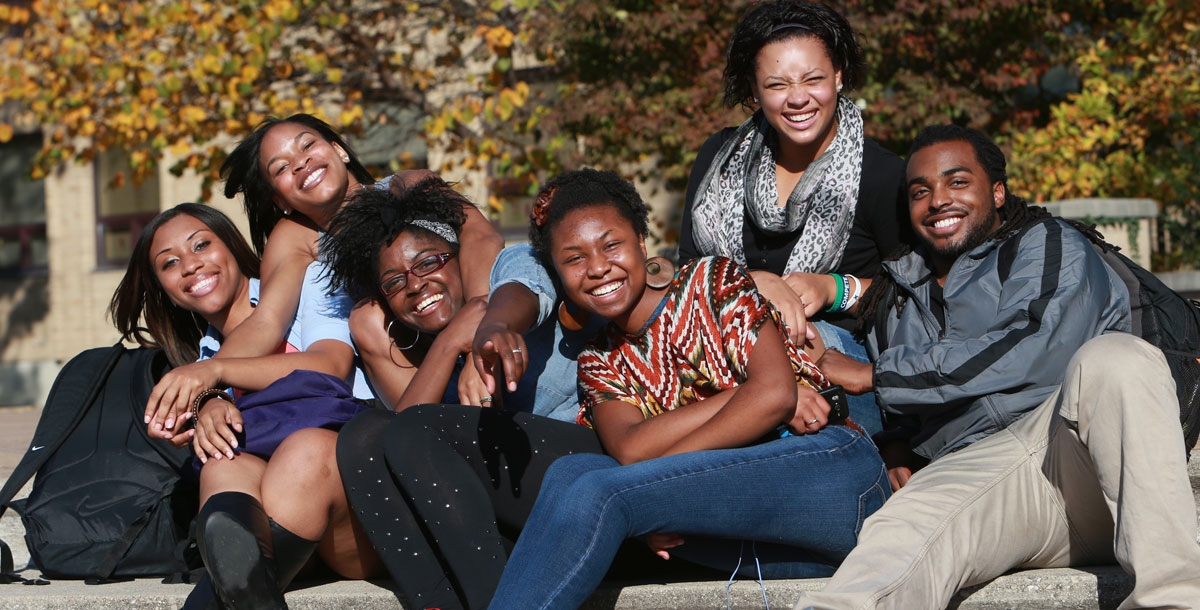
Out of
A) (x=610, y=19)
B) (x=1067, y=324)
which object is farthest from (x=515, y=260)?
(x=610, y=19)

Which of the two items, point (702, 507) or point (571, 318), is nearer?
point (702, 507)

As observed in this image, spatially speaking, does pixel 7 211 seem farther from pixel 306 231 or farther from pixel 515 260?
pixel 515 260

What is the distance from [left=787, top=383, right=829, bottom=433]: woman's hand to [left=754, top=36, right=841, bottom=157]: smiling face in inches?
37.7

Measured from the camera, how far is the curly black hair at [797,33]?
3.40 metres

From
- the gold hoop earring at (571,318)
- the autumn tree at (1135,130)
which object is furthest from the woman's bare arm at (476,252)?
the autumn tree at (1135,130)

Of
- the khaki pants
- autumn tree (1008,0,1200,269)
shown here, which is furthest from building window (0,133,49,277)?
the khaki pants

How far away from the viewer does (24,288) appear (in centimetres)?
1302

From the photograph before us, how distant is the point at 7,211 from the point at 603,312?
42.4ft

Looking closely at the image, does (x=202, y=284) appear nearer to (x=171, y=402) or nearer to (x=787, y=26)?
(x=171, y=402)

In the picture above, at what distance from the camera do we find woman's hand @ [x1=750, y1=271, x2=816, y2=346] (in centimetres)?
304

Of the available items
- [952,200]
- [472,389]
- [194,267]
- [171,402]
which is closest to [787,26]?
[952,200]

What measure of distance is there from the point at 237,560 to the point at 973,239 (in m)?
2.09

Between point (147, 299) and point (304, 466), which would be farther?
point (147, 299)

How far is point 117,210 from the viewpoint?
41.5 ft
